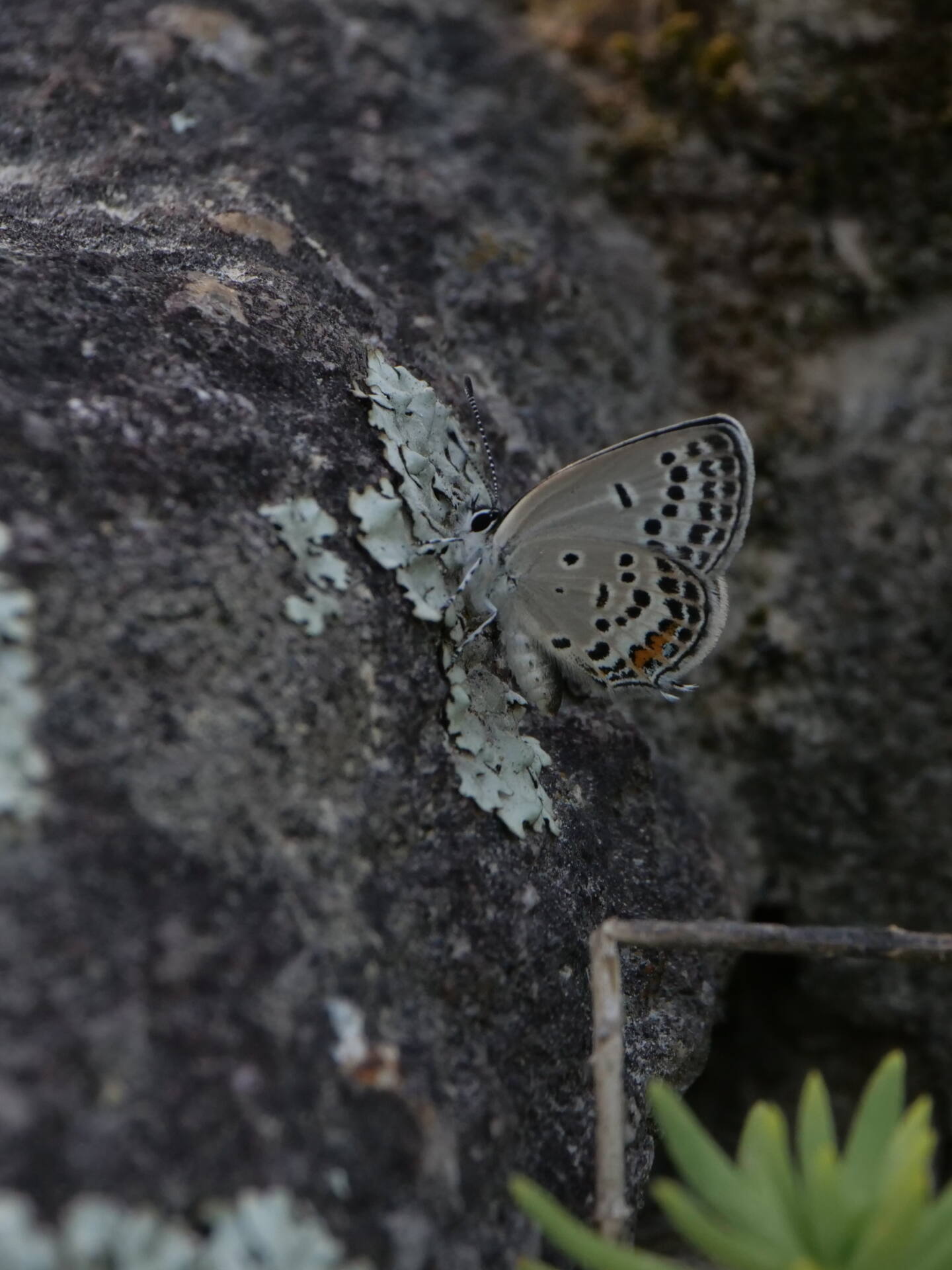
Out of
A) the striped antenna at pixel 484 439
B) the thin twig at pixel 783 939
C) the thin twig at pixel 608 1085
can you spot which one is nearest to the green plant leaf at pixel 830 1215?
the thin twig at pixel 608 1085

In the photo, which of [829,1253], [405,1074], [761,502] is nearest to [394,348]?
[761,502]

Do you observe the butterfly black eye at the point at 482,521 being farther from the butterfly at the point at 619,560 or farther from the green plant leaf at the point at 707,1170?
the green plant leaf at the point at 707,1170

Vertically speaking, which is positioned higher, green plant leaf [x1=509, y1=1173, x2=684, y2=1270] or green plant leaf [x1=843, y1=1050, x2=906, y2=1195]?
green plant leaf [x1=509, y1=1173, x2=684, y2=1270]

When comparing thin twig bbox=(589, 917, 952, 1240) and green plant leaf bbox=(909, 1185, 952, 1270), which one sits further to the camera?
thin twig bbox=(589, 917, 952, 1240)

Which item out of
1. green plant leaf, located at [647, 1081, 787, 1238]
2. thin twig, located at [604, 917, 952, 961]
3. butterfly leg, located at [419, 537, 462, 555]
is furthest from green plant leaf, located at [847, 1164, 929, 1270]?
butterfly leg, located at [419, 537, 462, 555]

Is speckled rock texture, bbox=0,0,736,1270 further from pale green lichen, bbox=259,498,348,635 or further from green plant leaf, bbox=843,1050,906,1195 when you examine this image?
green plant leaf, bbox=843,1050,906,1195
